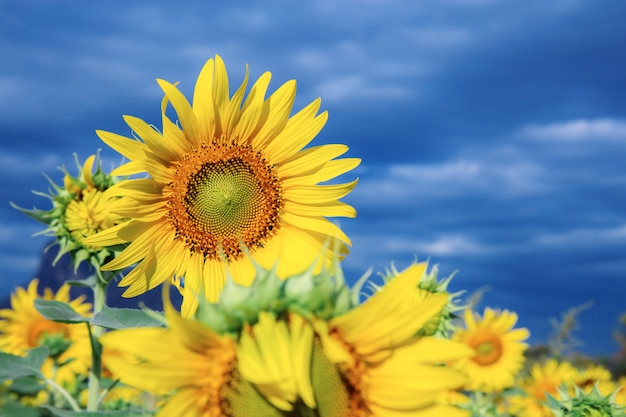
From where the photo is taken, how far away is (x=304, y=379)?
160 centimetres

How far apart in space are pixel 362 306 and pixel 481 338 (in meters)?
6.75

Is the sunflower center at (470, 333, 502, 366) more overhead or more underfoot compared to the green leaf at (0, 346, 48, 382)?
more overhead

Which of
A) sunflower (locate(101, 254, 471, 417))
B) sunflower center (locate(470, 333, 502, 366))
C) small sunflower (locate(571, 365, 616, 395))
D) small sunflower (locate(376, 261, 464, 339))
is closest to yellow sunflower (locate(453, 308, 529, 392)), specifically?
sunflower center (locate(470, 333, 502, 366))

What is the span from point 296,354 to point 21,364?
202cm

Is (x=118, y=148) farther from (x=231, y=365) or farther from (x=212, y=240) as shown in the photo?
(x=231, y=365)

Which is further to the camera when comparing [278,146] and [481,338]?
[481,338]

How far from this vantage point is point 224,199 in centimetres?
376

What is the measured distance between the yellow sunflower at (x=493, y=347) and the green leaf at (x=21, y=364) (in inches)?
202

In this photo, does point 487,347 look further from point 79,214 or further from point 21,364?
point 21,364

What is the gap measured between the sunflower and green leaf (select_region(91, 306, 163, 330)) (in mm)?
1072

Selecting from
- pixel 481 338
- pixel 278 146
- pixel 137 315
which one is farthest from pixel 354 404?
pixel 481 338

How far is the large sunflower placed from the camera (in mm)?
3537

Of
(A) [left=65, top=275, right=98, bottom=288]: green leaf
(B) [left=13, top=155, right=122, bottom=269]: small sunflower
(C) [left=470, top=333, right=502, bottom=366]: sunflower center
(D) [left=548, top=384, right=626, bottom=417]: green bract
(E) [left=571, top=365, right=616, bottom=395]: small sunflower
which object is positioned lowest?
(D) [left=548, top=384, right=626, bottom=417]: green bract

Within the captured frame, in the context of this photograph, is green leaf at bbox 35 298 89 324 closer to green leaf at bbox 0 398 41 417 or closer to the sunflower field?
the sunflower field
